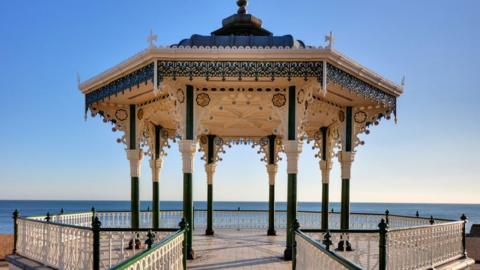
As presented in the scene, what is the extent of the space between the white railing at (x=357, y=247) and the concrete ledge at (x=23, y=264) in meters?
5.19

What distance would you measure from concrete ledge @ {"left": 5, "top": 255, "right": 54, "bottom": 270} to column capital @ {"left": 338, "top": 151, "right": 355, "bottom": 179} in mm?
7198

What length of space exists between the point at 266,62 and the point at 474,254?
1131cm

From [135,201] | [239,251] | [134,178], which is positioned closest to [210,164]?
[134,178]

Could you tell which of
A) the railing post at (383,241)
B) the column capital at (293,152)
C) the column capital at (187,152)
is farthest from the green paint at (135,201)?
the railing post at (383,241)

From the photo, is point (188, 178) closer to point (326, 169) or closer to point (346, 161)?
point (346, 161)

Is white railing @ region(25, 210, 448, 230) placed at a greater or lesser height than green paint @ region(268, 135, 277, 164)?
lesser

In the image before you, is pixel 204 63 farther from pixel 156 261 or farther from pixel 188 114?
pixel 156 261

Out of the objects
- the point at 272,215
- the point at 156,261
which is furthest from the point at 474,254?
the point at 156,261

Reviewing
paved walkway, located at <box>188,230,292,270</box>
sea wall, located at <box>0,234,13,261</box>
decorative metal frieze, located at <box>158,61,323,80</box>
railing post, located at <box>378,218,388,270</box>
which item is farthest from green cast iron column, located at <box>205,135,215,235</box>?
railing post, located at <box>378,218,388,270</box>

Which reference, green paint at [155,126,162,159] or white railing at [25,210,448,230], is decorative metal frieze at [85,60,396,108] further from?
white railing at [25,210,448,230]

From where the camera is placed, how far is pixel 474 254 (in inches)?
542

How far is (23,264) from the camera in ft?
25.1

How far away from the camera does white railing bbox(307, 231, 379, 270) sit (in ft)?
21.5

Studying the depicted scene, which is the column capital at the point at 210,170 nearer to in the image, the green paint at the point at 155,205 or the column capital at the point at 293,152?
the green paint at the point at 155,205
